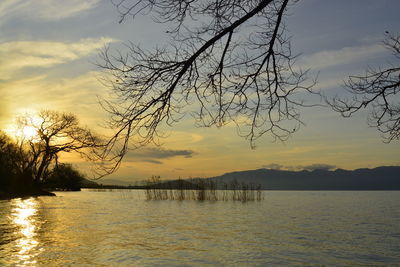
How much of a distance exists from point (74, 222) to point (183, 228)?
17.4ft

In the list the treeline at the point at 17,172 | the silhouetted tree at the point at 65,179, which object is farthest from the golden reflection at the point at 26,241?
the silhouetted tree at the point at 65,179

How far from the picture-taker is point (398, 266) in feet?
33.6

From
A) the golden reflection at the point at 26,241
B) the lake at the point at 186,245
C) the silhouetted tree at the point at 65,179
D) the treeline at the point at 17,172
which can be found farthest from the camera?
the silhouetted tree at the point at 65,179

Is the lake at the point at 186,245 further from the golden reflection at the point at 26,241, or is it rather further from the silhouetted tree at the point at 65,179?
the silhouetted tree at the point at 65,179

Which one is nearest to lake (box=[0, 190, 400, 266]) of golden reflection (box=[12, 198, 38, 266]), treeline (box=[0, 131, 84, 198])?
golden reflection (box=[12, 198, 38, 266])

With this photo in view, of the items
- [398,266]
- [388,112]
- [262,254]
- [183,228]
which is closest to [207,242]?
[262,254]

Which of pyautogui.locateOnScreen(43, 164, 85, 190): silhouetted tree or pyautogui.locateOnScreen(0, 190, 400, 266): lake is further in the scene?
pyautogui.locateOnScreen(43, 164, 85, 190): silhouetted tree

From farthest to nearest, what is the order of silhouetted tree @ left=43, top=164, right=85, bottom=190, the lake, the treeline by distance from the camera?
silhouetted tree @ left=43, top=164, right=85, bottom=190
the treeline
the lake

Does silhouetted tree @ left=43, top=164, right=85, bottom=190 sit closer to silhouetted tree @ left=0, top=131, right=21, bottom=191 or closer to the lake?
silhouetted tree @ left=0, top=131, right=21, bottom=191

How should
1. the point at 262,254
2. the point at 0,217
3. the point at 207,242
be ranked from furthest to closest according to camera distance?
1. the point at 0,217
2. the point at 207,242
3. the point at 262,254

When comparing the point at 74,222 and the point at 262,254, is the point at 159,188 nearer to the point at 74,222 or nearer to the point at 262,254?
the point at 74,222

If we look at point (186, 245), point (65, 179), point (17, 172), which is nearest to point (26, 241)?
point (186, 245)

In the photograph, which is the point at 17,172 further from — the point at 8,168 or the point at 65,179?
the point at 65,179

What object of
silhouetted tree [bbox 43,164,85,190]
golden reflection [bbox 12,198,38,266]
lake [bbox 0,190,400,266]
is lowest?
lake [bbox 0,190,400,266]
